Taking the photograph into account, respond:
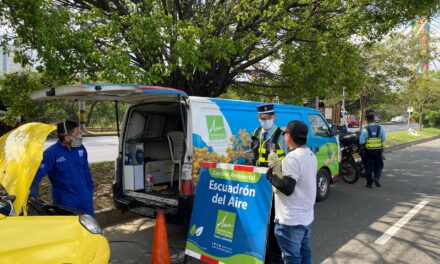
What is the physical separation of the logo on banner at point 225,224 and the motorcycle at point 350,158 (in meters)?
6.33

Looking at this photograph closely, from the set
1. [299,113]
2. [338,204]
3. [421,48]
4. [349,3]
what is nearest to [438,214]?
[338,204]

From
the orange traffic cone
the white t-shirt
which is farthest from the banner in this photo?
the white t-shirt

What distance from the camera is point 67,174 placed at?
419cm

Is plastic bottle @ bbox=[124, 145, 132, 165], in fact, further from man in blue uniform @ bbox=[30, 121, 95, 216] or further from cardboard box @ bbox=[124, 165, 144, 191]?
man in blue uniform @ bbox=[30, 121, 95, 216]

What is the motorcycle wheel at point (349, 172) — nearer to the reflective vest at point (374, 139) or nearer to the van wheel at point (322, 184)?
the reflective vest at point (374, 139)

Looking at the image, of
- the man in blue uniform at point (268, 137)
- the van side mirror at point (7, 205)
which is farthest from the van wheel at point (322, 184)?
the van side mirror at point (7, 205)

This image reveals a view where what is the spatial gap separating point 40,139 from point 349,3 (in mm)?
7589

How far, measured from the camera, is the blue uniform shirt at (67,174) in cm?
409

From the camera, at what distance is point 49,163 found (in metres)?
4.05

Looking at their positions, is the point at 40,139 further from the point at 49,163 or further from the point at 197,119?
the point at 197,119

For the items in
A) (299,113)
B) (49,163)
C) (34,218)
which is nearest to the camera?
(34,218)

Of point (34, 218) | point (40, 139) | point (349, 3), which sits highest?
point (349, 3)

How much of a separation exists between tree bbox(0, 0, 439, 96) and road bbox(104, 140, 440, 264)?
2.67 metres

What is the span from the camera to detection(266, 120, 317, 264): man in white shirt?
3088 millimetres
